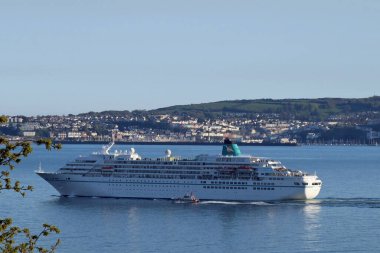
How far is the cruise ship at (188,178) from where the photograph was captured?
67.4 metres

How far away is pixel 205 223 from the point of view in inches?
2140

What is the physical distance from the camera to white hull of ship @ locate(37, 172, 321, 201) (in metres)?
67.2

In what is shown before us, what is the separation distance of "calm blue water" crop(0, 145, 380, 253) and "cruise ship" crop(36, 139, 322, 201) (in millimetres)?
1305

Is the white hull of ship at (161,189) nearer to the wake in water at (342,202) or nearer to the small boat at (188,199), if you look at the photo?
the small boat at (188,199)

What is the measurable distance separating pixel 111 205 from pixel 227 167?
892 centimetres

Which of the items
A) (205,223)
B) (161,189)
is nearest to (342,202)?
(161,189)

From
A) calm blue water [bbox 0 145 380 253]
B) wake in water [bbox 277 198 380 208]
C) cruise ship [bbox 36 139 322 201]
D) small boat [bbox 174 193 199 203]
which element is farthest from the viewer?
cruise ship [bbox 36 139 322 201]

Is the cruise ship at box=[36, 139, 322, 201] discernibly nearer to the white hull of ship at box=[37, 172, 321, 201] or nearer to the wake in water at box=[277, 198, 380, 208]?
the white hull of ship at box=[37, 172, 321, 201]

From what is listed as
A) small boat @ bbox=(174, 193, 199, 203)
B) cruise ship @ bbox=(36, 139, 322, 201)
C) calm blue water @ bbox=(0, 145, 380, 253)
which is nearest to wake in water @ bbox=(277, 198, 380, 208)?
calm blue water @ bbox=(0, 145, 380, 253)

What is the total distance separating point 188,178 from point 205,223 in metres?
A: 15.1

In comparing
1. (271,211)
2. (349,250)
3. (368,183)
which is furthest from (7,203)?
(368,183)

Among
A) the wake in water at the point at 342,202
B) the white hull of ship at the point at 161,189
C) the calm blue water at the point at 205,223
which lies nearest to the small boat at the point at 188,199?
the white hull of ship at the point at 161,189

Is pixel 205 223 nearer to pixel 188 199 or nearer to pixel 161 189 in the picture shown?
pixel 188 199

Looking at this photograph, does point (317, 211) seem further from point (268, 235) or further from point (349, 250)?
point (349, 250)
